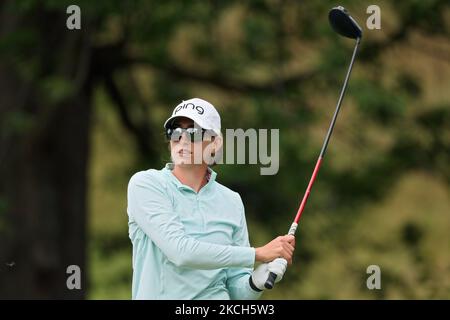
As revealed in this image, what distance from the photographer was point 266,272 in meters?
3.96

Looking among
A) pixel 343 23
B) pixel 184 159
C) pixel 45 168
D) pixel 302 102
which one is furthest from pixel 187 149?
pixel 45 168

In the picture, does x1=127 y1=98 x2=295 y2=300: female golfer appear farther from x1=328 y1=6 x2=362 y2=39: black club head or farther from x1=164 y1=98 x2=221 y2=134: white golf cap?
x1=328 y1=6 x2=362 y2=39: black club head

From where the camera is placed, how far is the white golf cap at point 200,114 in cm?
399

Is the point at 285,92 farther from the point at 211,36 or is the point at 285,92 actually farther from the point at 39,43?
Answer: the point at 39,43

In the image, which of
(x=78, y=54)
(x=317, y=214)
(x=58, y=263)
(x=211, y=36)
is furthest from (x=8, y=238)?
(x=317, y=214)

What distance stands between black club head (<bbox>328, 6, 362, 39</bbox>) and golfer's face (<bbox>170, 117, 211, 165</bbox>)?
41.3 inches

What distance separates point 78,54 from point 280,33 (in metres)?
2.15

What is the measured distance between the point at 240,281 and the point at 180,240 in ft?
1.29

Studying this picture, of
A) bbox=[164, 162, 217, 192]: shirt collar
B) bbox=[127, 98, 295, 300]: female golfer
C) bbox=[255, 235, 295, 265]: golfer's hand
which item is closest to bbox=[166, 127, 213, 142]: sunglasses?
bbox=[127, 98, 295, 300]: female golfer

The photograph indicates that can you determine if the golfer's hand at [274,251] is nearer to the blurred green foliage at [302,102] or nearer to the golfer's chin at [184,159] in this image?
the golfer's chin at [184,159]

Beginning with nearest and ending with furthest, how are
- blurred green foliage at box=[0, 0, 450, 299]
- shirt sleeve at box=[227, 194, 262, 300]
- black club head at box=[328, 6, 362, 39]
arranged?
shirt sleeve at box=[227, 194, 262, 300], black club head at box=[328, 6, 362, 39], blurred green foliage at box=[0, 0, 450, 299]

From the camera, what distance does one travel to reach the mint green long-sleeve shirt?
3.84m

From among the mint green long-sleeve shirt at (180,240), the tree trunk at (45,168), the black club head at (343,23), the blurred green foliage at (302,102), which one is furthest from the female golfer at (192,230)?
the tree trunk at (45,168)

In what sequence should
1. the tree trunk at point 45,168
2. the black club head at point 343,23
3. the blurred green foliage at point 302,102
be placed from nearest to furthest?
the black club head at point 343,23 < the blurred green foliage at point 302,102 < the tree trunk at point 45,168
